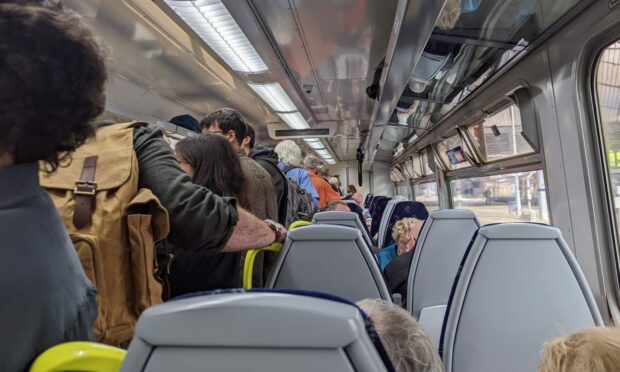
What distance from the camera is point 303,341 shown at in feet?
1.15

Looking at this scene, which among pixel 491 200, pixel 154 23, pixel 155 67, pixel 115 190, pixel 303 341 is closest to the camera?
pixel 303 341

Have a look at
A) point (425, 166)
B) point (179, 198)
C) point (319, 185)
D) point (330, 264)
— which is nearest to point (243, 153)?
point (330, 264)

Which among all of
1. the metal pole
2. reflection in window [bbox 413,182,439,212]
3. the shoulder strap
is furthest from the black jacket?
reflection in window [bbox 413,182,439,212]

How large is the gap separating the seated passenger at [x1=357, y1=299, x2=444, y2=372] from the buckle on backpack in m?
0.60

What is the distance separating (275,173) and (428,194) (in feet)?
19.4

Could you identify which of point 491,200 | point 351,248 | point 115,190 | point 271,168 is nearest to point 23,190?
point 115,190

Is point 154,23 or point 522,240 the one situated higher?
point 154,23

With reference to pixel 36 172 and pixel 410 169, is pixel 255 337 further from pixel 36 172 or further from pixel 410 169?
pixel 410 169

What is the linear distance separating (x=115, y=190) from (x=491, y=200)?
4001 millimetres

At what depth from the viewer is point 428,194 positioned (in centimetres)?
755

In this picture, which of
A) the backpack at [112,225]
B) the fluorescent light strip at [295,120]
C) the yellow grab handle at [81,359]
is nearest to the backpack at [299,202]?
the fluorescent light strip at [295,120]

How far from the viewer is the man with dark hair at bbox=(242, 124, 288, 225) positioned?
2258mm

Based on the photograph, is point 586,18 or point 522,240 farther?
point 586,18

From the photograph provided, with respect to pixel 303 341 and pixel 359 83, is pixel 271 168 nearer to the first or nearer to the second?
pixel 303 341
